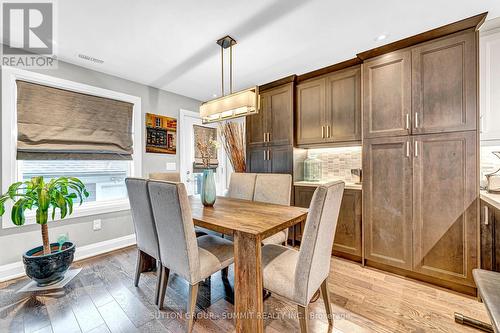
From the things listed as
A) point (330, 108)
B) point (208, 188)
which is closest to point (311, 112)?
point (330, 108)

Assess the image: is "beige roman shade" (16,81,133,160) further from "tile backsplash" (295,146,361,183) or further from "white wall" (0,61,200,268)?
"tile backsplash" (295,146,361,183)

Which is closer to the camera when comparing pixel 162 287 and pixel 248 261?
pixel 248 261

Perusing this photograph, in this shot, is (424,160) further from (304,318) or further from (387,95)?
(304,318)

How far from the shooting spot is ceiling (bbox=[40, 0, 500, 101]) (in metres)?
1.67

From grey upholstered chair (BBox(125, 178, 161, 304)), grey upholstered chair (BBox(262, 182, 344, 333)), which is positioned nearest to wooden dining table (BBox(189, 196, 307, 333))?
grey upholstered chair (BBox(262, 182, 344, 333))

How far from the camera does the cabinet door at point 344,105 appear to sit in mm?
2506

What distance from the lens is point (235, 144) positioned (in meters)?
3.70

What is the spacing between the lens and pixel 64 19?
5.97 feet

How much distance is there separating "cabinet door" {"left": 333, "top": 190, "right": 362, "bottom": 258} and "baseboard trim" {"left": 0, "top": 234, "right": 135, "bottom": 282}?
289 centimetres

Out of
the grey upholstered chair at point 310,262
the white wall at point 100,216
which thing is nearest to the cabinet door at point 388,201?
the grey upholstered chair at point 310,262

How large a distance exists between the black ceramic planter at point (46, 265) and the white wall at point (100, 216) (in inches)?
14.9

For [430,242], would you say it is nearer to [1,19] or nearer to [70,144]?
[70,144]

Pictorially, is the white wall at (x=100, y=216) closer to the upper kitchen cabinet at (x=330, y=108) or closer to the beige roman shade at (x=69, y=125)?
the beige roman shade at (x=69, y=125)

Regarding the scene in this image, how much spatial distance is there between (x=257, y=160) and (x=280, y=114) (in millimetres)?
807
